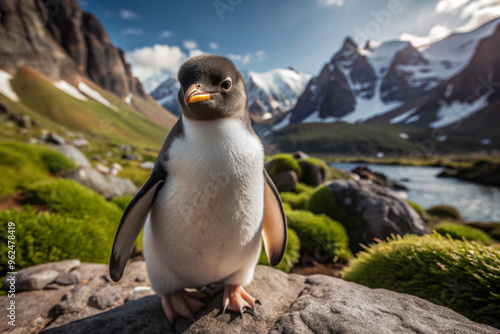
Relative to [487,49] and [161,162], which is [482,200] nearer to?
[161,162]

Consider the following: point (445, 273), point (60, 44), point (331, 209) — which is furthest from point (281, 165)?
point (60, 44)

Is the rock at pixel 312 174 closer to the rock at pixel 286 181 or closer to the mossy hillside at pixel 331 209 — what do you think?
the rock at pixel 286 181

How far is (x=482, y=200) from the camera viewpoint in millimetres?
19594

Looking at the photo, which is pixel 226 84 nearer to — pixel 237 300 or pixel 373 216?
pixel 237 300

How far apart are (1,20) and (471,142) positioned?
557ft

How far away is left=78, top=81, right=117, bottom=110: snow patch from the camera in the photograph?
112688mm

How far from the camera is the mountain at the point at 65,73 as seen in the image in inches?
3061

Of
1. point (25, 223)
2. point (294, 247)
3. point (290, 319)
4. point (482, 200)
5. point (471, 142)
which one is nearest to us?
point (290, 319)

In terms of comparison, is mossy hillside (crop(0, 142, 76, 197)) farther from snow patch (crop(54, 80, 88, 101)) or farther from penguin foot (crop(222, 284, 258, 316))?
snow patch (crop(54, 80, 88, 101))

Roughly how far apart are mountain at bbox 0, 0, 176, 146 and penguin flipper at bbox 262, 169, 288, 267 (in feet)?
182

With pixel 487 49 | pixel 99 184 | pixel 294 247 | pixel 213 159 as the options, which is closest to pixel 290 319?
pixel 213 159

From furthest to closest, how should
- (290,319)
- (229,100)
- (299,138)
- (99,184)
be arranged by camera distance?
(299,138) < (99,184) < (229,100) < (290,319)

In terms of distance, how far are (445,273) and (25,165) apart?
9439 mm

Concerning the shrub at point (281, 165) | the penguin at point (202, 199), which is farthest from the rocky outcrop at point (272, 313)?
the shrub at point (281, 165)
